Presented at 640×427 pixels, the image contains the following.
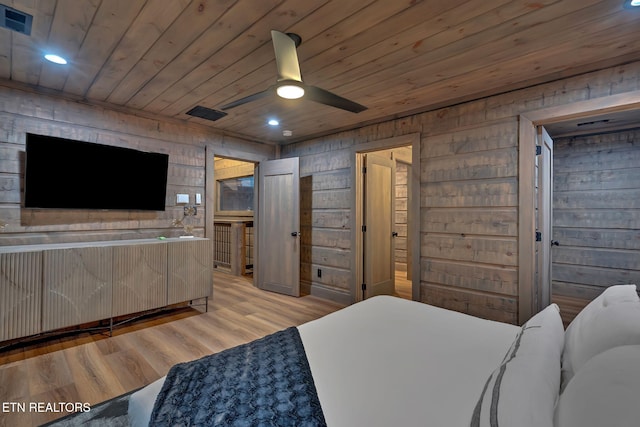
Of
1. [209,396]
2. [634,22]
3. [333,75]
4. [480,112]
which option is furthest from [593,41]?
[209,396]

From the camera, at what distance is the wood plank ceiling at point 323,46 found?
175cm


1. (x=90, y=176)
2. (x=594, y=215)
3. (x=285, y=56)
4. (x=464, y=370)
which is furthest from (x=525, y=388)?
(x=594, y=215)

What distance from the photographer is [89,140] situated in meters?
3.19

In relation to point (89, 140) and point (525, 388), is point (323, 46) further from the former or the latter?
point (89, 140)

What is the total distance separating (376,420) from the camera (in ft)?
3.06

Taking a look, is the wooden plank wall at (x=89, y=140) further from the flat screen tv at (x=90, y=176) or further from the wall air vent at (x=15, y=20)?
the wall air vent at (x=15, y=20)

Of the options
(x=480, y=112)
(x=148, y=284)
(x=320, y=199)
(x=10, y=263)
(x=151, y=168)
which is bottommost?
(x=148, y=284)

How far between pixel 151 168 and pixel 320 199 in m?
2.24

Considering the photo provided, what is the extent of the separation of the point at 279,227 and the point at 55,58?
3.03m

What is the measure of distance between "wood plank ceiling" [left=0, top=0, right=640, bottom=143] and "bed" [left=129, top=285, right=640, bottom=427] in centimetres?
166

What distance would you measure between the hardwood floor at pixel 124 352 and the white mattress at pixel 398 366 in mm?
1367

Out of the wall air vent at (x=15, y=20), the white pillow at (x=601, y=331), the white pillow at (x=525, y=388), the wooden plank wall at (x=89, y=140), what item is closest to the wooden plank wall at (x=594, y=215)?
the white pillow at (x=601, y=331)

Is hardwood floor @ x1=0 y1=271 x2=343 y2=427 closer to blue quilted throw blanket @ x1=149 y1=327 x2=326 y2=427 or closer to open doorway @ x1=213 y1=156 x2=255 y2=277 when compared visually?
blue quilted throw blanket @ x1=149 y1=327 x2=326 y2=427

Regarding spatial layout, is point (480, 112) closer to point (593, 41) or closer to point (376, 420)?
point (593, 41)
